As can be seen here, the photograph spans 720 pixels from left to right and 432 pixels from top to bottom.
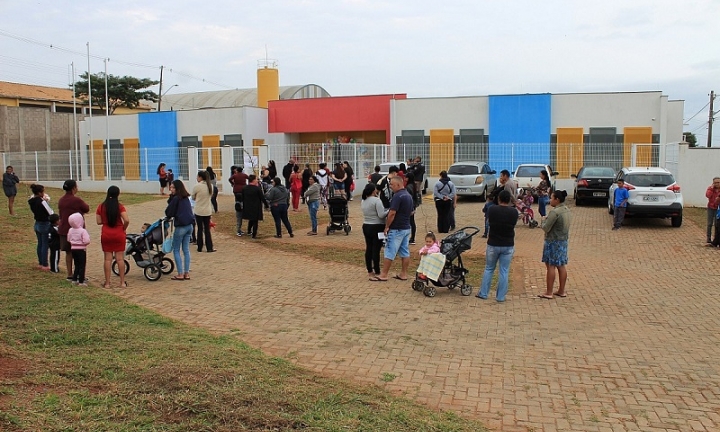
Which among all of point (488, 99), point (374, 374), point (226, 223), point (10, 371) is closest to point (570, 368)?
point (374, 374)

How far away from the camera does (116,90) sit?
5200cm

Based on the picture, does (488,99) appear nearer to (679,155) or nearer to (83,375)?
(679,155)

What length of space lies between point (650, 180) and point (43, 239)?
48.4 feet

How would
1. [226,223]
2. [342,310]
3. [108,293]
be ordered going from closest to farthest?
1. [342,310]
2. [108,293]
3. [226,223]

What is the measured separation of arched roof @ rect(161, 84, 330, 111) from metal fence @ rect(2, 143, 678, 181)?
15.2 meters

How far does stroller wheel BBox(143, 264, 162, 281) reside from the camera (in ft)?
34.9

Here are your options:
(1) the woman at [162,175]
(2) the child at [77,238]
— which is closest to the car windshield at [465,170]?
(1) the woman at [162,175]

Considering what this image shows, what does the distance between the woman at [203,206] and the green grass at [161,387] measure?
5474mm

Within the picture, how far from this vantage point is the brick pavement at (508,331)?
5.64m

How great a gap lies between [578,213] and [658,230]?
3750 millimetres

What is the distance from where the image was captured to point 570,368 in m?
6.55

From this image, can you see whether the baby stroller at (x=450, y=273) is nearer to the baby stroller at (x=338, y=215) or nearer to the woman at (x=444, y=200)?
the woman at (x=444, y=200)

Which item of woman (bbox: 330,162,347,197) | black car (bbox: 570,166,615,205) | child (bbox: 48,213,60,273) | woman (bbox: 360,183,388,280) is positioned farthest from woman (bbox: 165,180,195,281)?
black car (bbox: 570,166,615,205)

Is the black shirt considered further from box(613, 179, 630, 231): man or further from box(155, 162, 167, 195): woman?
box(155, 162, 167, 195): woman
